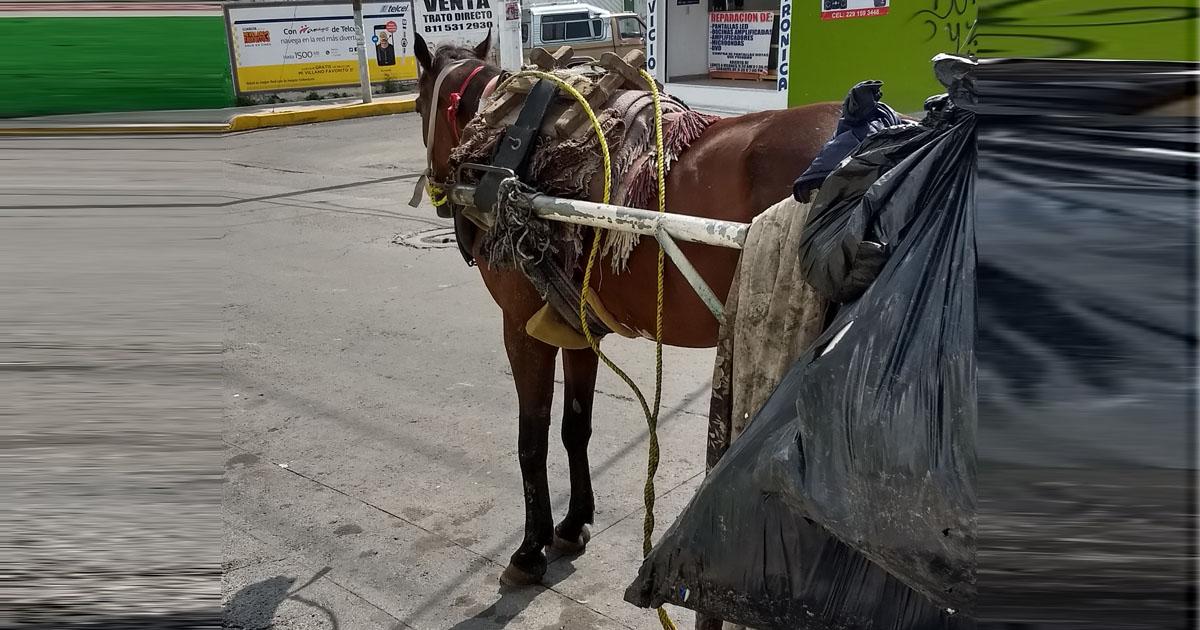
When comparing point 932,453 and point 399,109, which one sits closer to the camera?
point 932,453

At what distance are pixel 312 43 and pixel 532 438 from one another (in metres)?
16.3

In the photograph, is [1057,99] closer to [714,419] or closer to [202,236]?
[714,419]

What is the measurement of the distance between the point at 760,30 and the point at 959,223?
13.2 m

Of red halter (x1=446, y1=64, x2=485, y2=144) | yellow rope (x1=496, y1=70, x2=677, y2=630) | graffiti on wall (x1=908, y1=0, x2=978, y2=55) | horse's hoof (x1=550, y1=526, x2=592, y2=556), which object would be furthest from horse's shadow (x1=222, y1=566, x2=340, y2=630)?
graffiti on wall (x1=908, y1=0, x2=978, y2=55)

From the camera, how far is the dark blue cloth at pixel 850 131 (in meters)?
2.01

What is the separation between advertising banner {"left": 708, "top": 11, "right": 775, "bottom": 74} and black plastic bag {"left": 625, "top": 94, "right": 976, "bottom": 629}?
12.7 m

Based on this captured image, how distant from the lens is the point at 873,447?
145cm

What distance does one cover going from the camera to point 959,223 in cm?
148

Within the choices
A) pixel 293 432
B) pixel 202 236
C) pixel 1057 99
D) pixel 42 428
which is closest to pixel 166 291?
pixel 202 236

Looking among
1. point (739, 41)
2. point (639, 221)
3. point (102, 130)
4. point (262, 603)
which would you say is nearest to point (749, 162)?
point (639, 221)

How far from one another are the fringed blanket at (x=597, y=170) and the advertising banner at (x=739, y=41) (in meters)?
11.5

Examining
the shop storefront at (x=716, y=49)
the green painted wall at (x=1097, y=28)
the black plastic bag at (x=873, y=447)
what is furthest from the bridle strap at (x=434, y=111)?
the shop storefront at (x=716, y=49)

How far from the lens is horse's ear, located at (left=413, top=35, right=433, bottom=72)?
377 cm

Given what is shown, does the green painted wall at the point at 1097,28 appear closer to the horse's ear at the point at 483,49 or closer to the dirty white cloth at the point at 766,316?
the dirty white cloth at the point at 766,316
